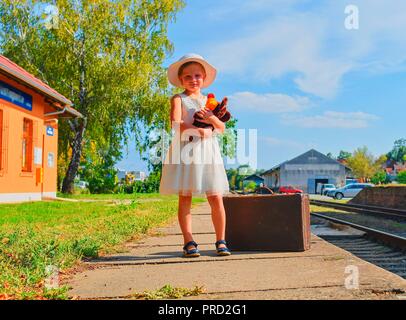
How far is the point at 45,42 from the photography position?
23750mm

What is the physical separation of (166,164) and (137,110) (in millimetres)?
21507

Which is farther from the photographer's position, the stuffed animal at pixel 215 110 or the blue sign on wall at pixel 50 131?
the blue sign on wall at pixel 50 131

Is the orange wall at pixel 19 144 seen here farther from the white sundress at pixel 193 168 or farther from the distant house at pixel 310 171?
the distant house at pixel 310 171

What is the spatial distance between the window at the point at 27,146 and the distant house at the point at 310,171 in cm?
6122

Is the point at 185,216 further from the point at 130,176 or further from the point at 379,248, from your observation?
the point at 130,176

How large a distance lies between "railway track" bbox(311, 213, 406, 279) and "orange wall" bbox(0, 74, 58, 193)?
10352 millimetres

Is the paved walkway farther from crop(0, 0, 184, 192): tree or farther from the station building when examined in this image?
crop(0, 0, 184, 192): tree

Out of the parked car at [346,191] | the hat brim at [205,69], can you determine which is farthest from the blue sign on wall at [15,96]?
the parked car at [346,191]

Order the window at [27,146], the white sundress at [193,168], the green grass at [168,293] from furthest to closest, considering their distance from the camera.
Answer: the window at [27,146], the white sundress at [193,168], the green grass at [168,293]

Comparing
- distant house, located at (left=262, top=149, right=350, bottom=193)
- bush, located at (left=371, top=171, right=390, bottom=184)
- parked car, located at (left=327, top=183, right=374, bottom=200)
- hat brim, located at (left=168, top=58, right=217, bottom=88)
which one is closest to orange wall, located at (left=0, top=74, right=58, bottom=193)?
hat brim, located at (left=168, top=58, right=217, bottom=88)

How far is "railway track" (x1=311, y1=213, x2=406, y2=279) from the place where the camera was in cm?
556

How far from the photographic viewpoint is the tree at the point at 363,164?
80.4m
